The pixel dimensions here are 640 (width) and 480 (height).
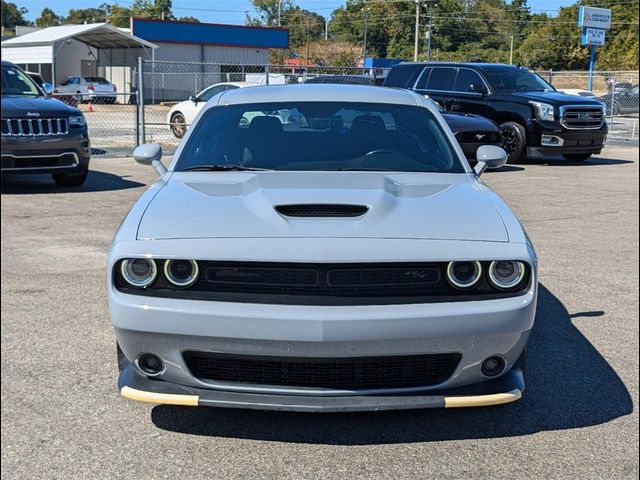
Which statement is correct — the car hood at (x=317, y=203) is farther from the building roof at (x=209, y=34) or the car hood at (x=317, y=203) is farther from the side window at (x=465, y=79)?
the building roof at (x=209, y=34)

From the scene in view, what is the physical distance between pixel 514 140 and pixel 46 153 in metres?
9.37

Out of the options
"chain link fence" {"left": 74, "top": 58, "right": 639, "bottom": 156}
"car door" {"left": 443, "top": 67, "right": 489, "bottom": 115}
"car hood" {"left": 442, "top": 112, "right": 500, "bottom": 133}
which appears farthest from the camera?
"chain link fence" {"left": 74, "top": 58, "right": 639, "bottom": 156}

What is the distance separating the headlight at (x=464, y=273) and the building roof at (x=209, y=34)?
46.8 metres

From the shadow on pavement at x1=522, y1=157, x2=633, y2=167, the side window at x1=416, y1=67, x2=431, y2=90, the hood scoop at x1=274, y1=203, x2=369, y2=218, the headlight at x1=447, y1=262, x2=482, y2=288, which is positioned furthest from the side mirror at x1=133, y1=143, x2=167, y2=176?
the side window at x1=416, y1=67, x2=431, y2=90

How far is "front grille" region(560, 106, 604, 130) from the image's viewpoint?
15695 millimetres

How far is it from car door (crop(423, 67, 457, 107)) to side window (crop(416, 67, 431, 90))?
6 cm

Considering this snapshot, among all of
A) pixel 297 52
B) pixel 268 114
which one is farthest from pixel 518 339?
pixel 297 52

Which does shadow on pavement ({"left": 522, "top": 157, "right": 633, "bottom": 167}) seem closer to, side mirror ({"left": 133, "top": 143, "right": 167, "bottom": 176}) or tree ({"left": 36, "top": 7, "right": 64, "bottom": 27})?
side mirror ({"left": 133, "top": 143, "right": 167, "bottom": 176})

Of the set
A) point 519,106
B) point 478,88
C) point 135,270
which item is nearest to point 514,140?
point 519,106

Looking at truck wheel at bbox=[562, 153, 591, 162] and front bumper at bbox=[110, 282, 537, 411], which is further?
truck wheel at bbox=[562, 153, 591, 162]

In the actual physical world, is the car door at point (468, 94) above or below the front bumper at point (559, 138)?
above

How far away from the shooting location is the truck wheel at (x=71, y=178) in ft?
36.4

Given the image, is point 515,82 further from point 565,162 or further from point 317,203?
point 317,203

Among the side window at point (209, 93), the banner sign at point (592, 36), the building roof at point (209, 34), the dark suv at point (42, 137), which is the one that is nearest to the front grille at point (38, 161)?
the dark suv at point (42, 137)
